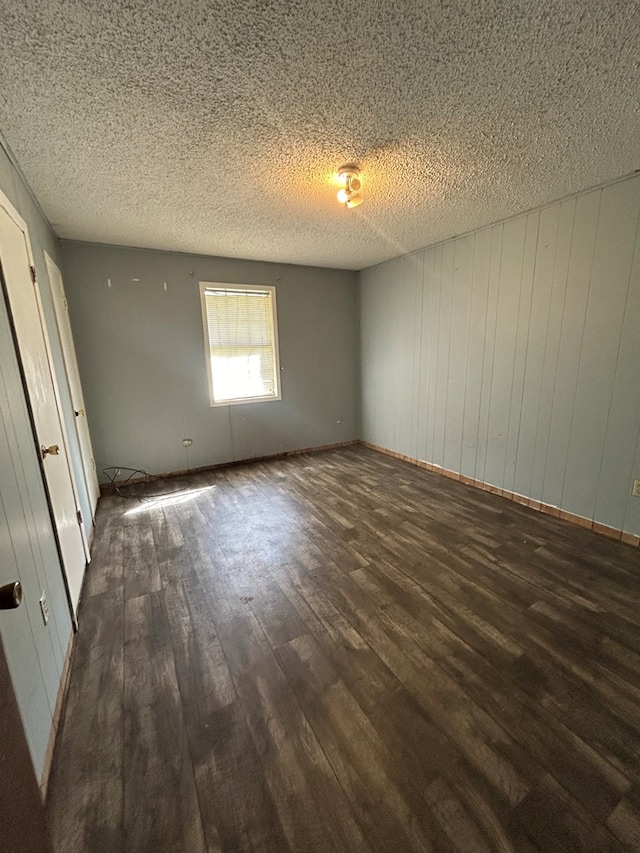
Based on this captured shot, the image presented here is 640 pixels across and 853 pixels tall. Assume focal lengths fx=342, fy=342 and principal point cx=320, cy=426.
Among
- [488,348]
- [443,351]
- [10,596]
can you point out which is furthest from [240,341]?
[10,596]

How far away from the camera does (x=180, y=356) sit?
3.84 meters

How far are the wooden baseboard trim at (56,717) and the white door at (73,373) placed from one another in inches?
63.8

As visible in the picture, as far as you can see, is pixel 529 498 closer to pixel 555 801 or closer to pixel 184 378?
pixel 555 801

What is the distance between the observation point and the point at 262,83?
136 centimetres

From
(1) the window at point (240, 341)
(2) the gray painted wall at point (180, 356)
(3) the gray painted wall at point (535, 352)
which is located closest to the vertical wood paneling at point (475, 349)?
(3) the gray painted wall at point (535, 352)

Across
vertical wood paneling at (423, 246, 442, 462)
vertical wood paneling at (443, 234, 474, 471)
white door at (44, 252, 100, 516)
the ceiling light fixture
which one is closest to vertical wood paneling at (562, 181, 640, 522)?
vertical wood paneling at (443, 234, 474, 471)

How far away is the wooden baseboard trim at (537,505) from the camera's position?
249 cm

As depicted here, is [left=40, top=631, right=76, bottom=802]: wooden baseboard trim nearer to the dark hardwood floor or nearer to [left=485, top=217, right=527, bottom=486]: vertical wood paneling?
the dark hardwood floor

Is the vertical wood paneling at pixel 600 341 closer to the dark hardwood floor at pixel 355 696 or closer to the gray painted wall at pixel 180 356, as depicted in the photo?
the dark hardwood floor at pixel 355 696

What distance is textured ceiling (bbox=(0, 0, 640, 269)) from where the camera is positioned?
1.11m

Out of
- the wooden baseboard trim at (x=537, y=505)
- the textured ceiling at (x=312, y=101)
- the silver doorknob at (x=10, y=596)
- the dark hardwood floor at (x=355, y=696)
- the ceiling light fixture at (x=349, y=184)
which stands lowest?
the dark hardwood floor at (x=355, y=696)

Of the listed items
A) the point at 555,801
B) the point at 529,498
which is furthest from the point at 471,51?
the point at 529,498

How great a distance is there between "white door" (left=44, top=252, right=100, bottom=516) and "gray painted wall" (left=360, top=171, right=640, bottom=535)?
3391 mm

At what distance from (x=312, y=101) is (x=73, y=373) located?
2789 mm
